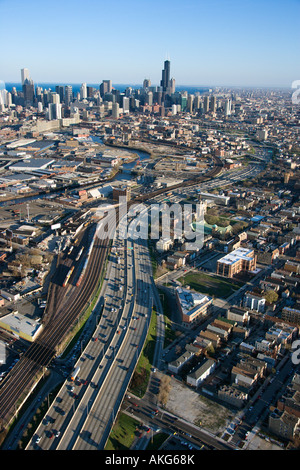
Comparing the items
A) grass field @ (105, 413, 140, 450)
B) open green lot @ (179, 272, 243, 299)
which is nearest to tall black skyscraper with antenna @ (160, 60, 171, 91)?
open green lot @ (179, 272, 243, 299)

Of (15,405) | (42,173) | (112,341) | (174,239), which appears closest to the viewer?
(15,405)

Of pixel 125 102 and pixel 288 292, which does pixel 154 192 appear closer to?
pixel 288 292

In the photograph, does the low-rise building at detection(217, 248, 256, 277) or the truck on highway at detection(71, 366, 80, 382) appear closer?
the truck on highway at detection(71, 366, 80, 382)

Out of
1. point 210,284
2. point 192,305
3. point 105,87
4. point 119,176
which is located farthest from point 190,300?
point 105,87

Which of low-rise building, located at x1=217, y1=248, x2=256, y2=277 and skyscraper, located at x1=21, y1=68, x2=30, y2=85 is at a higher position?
skyscraper, located at x1=21, y1=68, x2=30, y2=85

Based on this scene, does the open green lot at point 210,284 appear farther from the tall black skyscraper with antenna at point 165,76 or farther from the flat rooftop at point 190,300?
the tall black skyscraper with antenna at point 165,76

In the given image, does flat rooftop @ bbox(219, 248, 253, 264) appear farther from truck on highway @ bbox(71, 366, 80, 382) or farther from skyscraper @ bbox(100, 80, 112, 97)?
skyscraper @ bbox(100, 80, 112, 97)

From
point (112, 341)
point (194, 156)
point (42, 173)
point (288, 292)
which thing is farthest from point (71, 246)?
point (194, 156)

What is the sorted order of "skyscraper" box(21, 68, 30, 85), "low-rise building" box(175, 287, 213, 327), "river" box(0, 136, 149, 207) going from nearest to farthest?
"low-rise building" box(175, 287, 213, 327), "river" box(0, 136, 149, 207), "skyscraper" box(21, 68, 30, 85)

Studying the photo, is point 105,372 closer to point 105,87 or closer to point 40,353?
point 40,353
